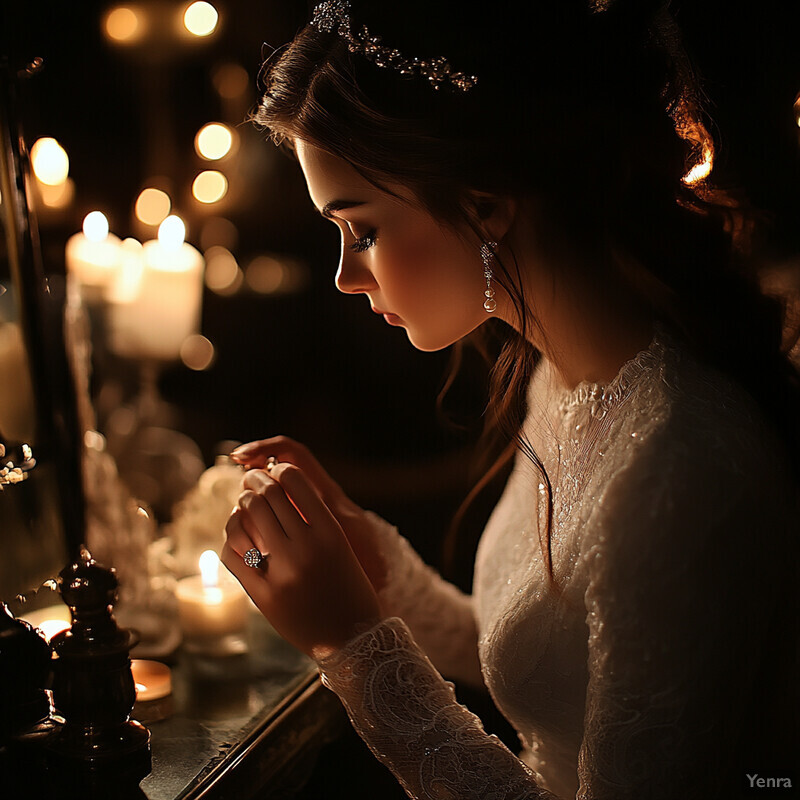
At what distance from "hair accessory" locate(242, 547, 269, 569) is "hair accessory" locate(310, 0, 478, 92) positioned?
0.52 m

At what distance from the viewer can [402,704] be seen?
855 mm

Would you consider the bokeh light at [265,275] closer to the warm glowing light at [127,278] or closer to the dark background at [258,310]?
the dark background at [258,310]

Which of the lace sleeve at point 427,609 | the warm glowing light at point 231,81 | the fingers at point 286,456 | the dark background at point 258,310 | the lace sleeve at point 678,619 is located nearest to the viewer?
the lace sleeve at point 678,619

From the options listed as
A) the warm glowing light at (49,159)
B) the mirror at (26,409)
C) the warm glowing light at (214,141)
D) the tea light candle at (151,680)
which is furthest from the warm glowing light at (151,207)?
the tea light candle at (151,680)

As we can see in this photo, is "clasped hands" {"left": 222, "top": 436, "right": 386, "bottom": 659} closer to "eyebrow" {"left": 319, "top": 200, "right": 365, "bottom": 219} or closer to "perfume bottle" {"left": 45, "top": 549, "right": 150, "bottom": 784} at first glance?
"perfume bottle" {"left": 45, "top": 549, "right": 150, "bottom": 784}

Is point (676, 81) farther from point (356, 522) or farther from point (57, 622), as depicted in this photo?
point (57, 622)

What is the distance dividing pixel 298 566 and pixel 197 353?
2.03 meters

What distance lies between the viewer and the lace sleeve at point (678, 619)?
74 cm

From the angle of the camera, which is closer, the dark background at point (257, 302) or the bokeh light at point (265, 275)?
the dark background at point (257, 302)

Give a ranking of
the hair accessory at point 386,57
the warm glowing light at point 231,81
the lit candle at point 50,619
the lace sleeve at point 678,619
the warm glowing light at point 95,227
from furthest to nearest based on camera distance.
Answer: the warm glowing light at point 231,81 < the warm glowing light at point 95,227 < the lit candle at point 50,619 < the hair accessory at point 386,57 < the lace sleeve at point 678,619

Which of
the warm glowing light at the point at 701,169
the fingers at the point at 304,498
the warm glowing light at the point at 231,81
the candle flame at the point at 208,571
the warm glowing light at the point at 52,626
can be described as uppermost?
the warm glowing light at the point at 231,81

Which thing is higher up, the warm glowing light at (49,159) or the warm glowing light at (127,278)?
the warm glowing light at (49,159)

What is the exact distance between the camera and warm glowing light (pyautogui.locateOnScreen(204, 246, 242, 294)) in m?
2.97

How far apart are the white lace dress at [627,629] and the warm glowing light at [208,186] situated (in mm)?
1985
